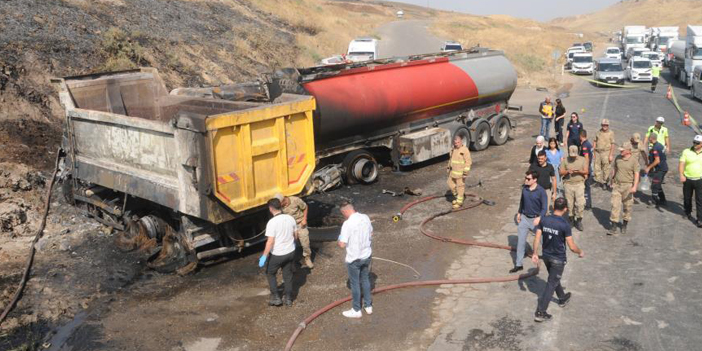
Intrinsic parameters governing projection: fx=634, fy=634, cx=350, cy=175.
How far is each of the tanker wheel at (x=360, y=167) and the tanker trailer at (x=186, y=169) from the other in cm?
422

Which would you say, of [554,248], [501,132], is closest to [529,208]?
[554,248]

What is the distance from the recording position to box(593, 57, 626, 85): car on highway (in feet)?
119

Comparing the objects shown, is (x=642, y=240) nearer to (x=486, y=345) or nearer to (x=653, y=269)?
(x=653, y=269)

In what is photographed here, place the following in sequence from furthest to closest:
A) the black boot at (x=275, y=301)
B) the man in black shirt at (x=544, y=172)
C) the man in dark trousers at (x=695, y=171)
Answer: the man in dark trousers at (x=695, y=171), the man in black shirt at (x=544, y=172), the black boot at (x=275, y=301)

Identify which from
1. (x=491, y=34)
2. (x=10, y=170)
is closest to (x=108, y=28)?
(x=10, y=170)

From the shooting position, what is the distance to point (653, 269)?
971cm

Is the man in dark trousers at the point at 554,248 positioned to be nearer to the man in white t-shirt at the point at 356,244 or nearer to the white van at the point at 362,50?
the man in white t-shirt at the point at 356,244

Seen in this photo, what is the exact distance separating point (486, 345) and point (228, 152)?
446 centimetres

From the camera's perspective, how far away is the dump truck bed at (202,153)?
9055 millimetres

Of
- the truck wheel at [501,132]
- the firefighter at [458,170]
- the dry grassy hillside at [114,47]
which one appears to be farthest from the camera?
the truck wheel at [501,132]

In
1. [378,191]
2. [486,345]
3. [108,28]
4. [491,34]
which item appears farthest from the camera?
[491,34]

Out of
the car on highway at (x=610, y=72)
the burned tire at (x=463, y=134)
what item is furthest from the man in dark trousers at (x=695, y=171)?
the car on highway at (x=610, y=72)

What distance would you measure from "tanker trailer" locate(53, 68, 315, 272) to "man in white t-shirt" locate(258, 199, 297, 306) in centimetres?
118

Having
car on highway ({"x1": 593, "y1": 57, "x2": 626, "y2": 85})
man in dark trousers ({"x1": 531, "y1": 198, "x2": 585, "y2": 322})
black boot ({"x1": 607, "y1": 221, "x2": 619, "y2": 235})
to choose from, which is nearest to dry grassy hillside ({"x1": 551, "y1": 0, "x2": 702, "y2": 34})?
car on highway ({"x1": 593, "y1": 57, "x2": 626, "y2": 85})
